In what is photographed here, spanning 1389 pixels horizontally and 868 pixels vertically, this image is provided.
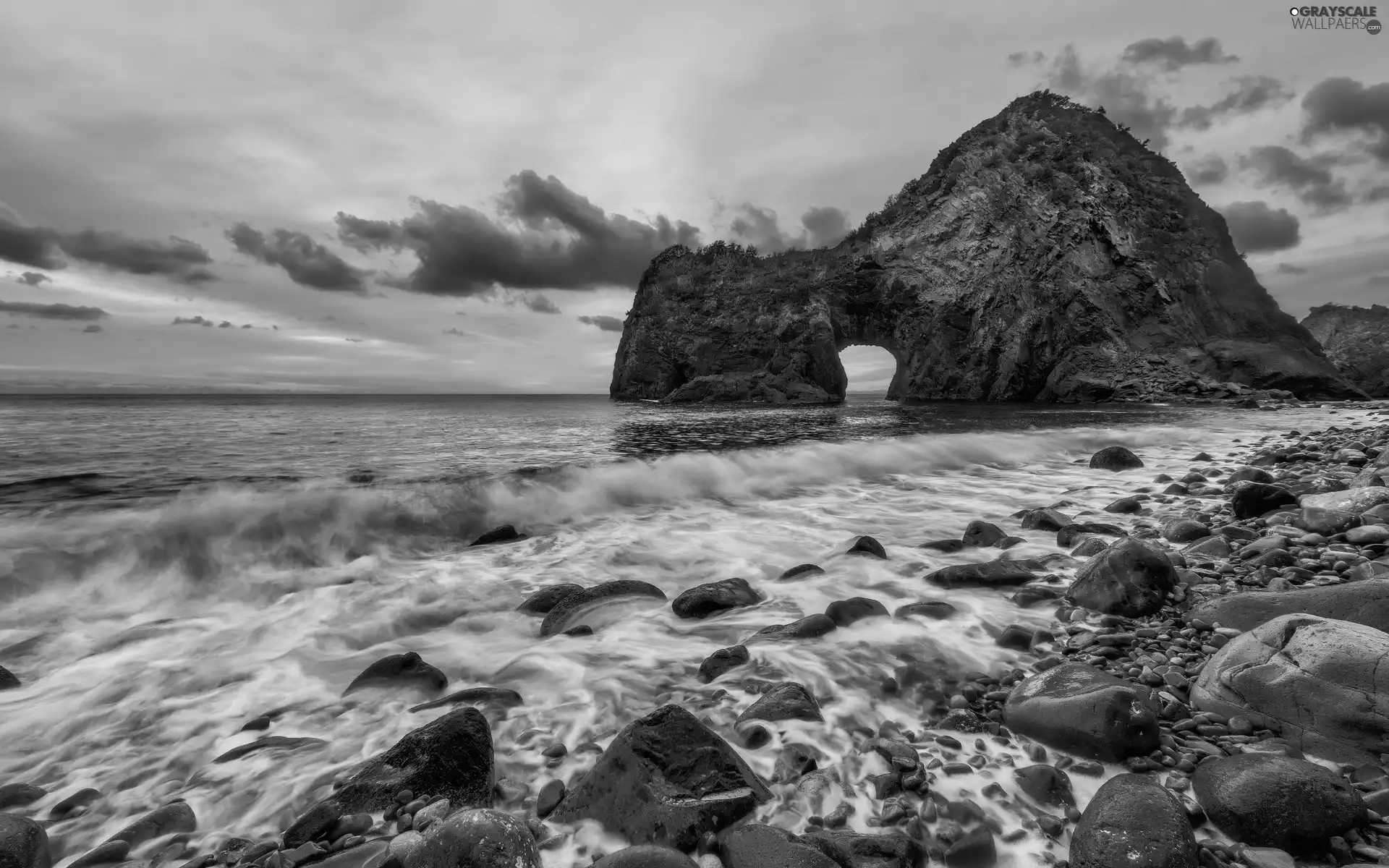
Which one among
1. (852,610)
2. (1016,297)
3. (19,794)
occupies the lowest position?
(19,794)

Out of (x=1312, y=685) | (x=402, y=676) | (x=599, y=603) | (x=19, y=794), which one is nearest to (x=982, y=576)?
(x=1312, y=685)

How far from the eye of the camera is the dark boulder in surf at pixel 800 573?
16.5 ft

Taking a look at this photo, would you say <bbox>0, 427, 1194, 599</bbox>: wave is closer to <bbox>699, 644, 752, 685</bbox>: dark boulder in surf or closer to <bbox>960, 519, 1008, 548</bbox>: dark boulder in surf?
<bbox>960, 519, 1008, 548</bbox>: dark boulder in surf

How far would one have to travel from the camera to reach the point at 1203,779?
208 centimetres

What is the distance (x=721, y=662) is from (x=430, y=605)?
2836 mm

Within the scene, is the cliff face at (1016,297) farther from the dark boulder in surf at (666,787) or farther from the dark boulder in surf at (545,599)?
the dark boulder in surf at (666,787)

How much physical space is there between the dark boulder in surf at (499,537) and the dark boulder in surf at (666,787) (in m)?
4.78

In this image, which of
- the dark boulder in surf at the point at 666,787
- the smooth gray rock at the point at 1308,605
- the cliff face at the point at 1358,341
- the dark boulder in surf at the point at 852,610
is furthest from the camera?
the cliff face at the point at 1358,341

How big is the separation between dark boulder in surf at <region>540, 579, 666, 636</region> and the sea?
0.42 ft

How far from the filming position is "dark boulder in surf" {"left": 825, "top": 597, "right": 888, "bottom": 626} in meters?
3.96

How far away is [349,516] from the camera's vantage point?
23.4ft

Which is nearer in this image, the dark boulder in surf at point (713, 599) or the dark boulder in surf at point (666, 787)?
the dark boulder in surf at point (666, 787)

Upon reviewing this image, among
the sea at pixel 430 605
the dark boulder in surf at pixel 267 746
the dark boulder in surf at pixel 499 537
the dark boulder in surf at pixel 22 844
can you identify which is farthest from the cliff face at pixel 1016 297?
the dark boulder in surf at pixel 22 844

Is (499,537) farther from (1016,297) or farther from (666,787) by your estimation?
(1016,297)
